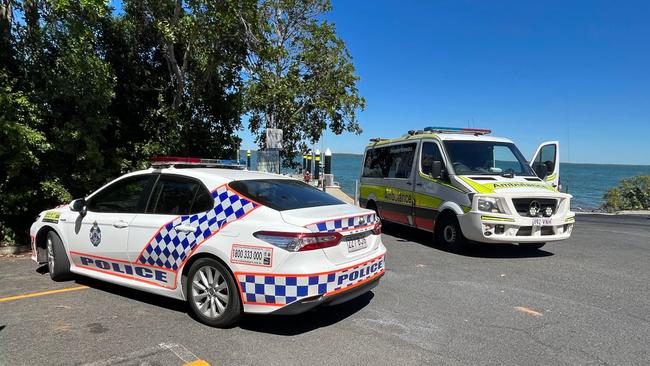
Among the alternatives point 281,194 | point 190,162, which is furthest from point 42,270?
point 281,194

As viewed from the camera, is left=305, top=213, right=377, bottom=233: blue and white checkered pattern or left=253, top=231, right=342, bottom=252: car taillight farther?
left=305, top=213, right=377, bottom=233: blue and white checkered pattern

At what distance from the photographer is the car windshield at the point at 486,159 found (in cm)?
877

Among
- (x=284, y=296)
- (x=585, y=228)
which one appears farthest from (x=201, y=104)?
(x=585, y=228)

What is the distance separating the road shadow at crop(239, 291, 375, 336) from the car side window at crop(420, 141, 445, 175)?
4653mm

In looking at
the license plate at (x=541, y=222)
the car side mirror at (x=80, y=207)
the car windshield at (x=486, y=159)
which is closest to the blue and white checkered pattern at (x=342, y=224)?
the car side mirror at (x=80, y=207)

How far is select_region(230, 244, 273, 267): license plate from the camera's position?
4.11m

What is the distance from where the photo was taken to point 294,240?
410cm

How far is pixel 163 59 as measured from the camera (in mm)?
10992

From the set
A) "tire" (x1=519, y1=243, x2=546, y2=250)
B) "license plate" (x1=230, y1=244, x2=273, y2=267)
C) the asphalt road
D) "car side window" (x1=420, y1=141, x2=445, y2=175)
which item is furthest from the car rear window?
"tire" (x1=519, y1=243, x2=546, y2=250)

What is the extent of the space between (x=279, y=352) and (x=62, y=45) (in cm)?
700

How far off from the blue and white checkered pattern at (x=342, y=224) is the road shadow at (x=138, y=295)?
185cm

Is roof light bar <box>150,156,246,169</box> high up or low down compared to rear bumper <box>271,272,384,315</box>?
up

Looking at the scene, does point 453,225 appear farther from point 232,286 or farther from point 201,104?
point 201,104

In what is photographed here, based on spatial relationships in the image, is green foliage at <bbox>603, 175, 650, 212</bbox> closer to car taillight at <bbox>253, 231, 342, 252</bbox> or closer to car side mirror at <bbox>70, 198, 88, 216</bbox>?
car taillight at <bbox>253, 231, 342, 252</bbox>
